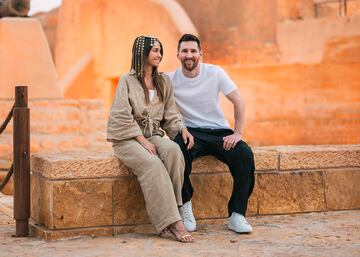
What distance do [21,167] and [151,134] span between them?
35.2 inches

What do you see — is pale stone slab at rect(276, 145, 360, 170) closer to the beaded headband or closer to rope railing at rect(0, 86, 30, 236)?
the beaded headband

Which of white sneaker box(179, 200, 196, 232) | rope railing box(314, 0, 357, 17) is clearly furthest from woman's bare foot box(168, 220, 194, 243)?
rope railing box(314, 0, 357, 17)

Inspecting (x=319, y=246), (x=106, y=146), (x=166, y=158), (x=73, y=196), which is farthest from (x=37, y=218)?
(x=106, y=146)

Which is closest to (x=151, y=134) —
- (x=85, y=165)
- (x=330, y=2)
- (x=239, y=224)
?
(x=85, y=165)

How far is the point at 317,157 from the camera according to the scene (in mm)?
5695

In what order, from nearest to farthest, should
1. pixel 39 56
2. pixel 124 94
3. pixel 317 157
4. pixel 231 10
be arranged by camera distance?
pixel 124 94 < pixel 317 157 < pixel 39 56 < pixel 231 10

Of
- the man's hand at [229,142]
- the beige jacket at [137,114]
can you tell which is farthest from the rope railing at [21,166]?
the man's hand at [229,142]

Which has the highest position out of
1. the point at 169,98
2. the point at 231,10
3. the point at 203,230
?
the point at 231,10

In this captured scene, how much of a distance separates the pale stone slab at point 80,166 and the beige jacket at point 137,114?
0.53ft

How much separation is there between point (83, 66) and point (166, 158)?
13.2 metres

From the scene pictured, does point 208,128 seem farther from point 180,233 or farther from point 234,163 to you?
point 180,233

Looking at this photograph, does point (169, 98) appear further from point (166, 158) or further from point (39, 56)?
point (39, 56)

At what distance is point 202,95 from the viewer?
5.28 metres

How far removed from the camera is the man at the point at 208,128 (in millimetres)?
5082
